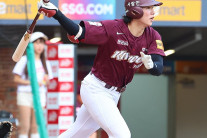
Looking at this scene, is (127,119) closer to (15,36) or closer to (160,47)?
(15,36)

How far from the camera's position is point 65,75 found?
7820 millimetres

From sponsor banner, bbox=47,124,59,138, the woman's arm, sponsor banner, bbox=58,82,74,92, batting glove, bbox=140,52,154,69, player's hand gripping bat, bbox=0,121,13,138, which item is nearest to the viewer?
batting glove, bbox=140,52,154,69

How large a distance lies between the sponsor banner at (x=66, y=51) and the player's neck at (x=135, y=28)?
3.21m

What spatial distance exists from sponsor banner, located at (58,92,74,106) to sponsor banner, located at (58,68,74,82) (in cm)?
19

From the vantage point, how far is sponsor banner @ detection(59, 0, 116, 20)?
8.62 metres

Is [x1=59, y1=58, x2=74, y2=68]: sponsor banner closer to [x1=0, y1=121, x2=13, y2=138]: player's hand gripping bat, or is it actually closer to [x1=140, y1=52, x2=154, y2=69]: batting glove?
[x1=0, y1=121, x2=13, y2=138]: player's hand gripping bat

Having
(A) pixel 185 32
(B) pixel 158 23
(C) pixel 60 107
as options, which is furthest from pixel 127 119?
(C) pixel 60 107

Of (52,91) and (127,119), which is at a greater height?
(52,91)

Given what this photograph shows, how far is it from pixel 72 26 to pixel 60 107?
3633 mm

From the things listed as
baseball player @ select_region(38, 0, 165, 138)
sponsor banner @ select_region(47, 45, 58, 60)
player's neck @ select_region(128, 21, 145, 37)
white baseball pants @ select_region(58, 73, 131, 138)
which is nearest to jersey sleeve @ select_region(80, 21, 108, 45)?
baseball player @ select_region(38, 0, 165, 138)

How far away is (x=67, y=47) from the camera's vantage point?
25.5ft

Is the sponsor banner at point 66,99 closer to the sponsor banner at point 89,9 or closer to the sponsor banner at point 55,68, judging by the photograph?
the sponsor banner at point 55,68

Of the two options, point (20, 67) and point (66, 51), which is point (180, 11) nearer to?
point (66, 51)

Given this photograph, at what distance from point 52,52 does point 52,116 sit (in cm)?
87
